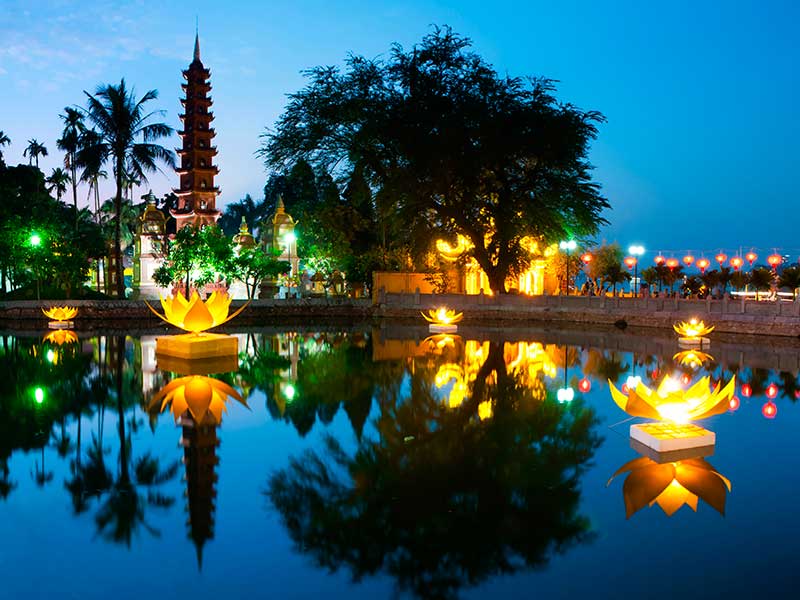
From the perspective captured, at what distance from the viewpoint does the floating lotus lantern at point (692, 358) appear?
1495cm

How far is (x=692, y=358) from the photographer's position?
1599cm

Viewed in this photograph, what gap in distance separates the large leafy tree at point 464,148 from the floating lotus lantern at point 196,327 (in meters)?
14.5

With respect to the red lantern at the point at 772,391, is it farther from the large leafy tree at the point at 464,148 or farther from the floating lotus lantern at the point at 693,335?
the large leafy tree at the point at 464,148

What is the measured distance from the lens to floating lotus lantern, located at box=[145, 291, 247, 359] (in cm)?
1477

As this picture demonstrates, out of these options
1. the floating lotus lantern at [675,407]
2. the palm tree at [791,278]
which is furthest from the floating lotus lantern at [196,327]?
the palm tree at [791,278]

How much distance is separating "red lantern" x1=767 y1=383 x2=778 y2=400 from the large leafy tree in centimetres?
1702

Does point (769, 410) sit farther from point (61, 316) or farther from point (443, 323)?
point (61, 316)

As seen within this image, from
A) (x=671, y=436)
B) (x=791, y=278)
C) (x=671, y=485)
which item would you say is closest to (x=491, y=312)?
(x=791, y=278)

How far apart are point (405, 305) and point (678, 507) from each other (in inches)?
956

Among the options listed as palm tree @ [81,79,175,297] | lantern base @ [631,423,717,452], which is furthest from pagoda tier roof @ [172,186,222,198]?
lantern base @ [631,423,717,452]

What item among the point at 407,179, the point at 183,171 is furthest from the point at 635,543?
the point at 183,171

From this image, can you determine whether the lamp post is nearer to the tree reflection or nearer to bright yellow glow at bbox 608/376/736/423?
the tree reflection

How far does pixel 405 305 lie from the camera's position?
30109mm

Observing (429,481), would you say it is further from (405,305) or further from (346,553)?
(405,305)
